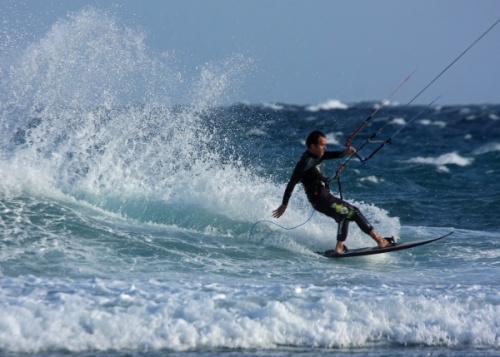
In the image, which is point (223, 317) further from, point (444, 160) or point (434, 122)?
point (434, 122)

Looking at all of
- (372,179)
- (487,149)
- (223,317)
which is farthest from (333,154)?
(487,149)

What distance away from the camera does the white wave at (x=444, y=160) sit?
74.7 feet

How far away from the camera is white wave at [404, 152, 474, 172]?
22763mm

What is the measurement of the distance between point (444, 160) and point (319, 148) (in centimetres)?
1529

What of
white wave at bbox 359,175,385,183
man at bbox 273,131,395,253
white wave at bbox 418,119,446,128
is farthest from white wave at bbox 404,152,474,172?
white wave at bbox 418,119,446,128

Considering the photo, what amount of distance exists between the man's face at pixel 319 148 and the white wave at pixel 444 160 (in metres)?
13.2

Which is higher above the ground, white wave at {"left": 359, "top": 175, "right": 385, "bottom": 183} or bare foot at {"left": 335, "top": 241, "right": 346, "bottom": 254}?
white wave at {"left": 359, "top": 175, "right": 385, "bottom": 183}

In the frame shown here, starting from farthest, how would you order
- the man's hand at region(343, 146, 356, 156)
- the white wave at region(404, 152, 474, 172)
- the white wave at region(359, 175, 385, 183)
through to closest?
the white wave at region(404, 152, 474, 172)
the white wave at region(359, 175, 385, 183)
the man's hand at region(343, 146, 356, 156)

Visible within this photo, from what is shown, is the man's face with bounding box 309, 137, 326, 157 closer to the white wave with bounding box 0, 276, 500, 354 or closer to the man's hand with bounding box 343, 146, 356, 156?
the man's hand with bounding box 343, 146, 356, 156

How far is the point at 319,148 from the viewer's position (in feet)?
30.9

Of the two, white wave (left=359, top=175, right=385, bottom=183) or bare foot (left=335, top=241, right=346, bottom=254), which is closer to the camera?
bare foot (left=335, top=241, right=346, bottom=254)

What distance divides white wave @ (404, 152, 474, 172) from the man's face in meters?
13.2

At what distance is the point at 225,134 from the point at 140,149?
14.4 m

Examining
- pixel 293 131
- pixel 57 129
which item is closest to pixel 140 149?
pixel 57 129
